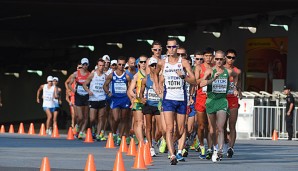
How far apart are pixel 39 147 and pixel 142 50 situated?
1154 inches

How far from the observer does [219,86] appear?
62.0ft

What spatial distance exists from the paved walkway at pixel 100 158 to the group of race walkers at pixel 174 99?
0.36 metres

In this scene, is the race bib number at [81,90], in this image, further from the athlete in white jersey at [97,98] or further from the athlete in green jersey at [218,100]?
the athlete in green jersey at [218,100]

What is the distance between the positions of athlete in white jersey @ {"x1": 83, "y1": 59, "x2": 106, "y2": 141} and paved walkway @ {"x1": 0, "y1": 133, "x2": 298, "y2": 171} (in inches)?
36.1

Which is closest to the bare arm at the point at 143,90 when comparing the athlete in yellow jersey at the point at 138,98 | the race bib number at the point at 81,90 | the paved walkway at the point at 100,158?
the athlete in yellow jersey at the point at 138,98

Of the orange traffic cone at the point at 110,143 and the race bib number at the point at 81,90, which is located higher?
the race bib number at the point at 81,90

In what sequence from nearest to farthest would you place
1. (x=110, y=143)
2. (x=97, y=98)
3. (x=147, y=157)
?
(x=147, y=157), (x=110, y=143), (x=97, y=98)

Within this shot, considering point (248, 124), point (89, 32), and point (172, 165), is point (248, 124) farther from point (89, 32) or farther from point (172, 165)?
point (89, 32)

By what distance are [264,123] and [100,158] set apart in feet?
50.5

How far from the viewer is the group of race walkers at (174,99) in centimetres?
1792

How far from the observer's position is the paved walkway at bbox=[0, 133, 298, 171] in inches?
669

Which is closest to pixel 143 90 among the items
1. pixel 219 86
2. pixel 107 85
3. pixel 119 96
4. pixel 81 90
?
pixel 219 86

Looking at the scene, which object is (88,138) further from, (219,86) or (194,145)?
(219,86)

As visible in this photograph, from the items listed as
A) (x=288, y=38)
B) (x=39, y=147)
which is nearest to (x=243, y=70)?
(x=288, y=38)
